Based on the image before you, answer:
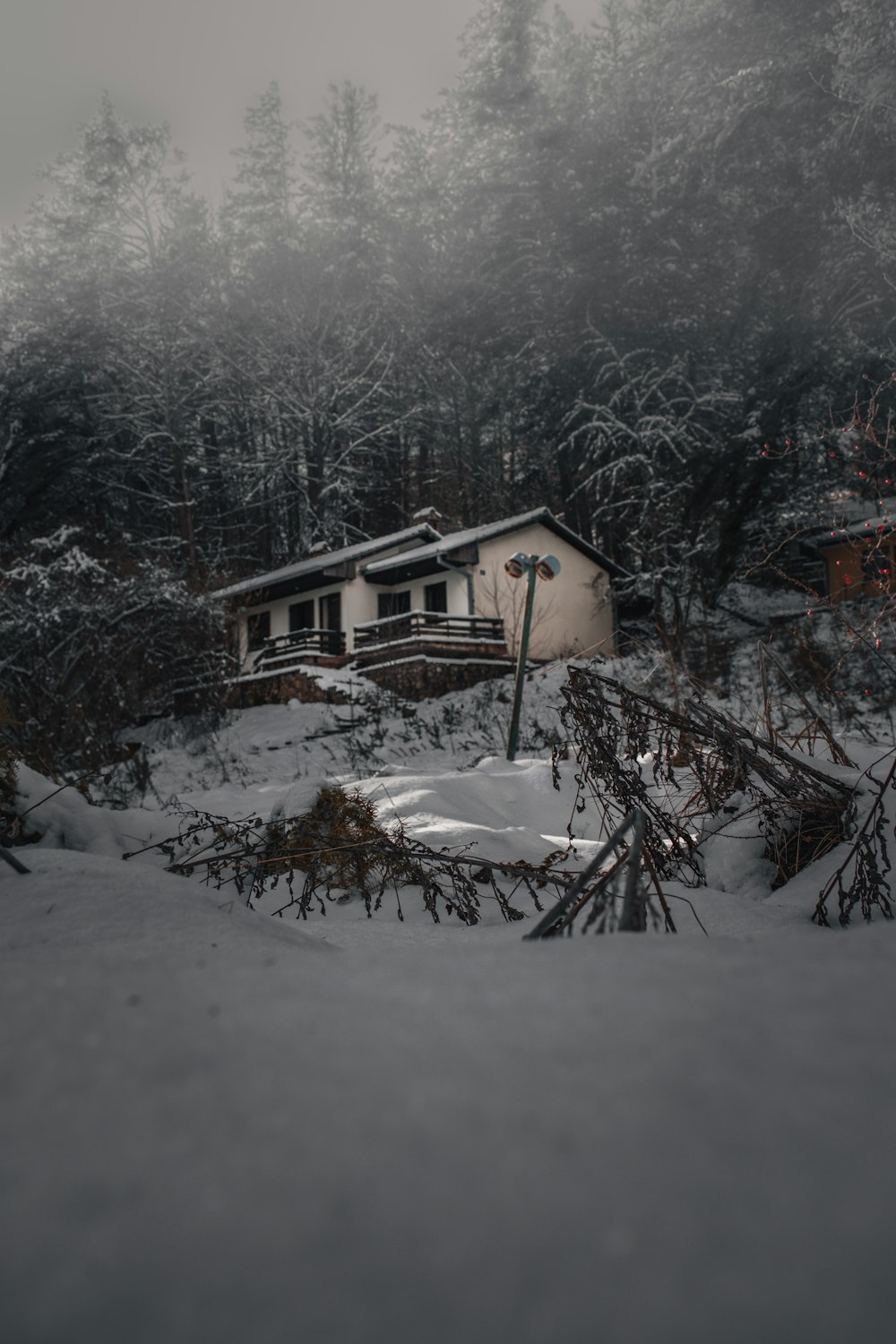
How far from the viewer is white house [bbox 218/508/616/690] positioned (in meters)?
21.4

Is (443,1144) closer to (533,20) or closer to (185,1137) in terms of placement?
(185,1137)

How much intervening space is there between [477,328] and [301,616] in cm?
1155

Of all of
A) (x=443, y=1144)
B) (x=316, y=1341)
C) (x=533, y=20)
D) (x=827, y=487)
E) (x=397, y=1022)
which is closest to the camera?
(x=316, y=1341)

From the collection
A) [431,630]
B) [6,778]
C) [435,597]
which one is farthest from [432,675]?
[6,778]

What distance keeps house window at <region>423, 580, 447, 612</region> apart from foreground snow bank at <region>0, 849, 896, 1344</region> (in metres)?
24.1

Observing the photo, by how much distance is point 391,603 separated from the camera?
2678 centimetres

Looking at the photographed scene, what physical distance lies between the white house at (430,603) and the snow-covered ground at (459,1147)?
19257mm

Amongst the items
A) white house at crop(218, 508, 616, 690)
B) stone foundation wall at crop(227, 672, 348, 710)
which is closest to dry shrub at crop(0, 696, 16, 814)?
stone foundation wall at crop(227, 672, 348, 710)

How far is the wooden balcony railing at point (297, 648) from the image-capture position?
22.7 metres

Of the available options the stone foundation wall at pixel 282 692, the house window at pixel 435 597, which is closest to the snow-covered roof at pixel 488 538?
the house window at pixel 435 597

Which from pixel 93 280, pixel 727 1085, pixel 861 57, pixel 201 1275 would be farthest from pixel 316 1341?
pixel 93 280

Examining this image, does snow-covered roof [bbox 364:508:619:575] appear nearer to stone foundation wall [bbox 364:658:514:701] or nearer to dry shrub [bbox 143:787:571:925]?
stone foundation wall [bbox 364:658:514:701]

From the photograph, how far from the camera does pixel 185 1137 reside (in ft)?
2.17

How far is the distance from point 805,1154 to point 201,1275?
438mm
